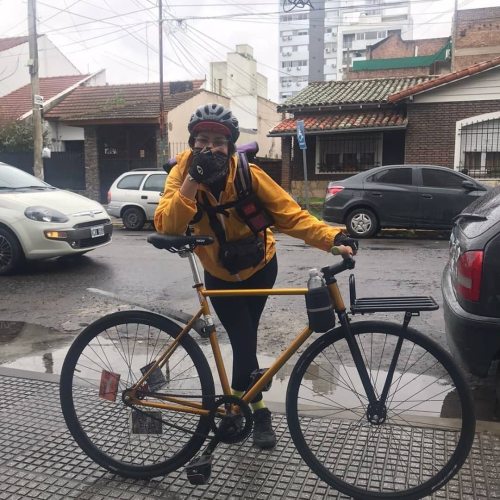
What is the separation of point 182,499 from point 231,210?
1.37m

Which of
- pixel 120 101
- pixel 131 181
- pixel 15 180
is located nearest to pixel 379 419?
pixel 15 180

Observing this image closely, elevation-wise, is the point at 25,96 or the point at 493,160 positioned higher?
the point at 25,96

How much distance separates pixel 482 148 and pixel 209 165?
16084mm

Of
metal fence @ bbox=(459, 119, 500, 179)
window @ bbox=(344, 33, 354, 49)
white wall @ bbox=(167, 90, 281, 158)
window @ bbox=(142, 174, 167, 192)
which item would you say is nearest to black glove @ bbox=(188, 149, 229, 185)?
window @ bbox=(142, 174, 167, 192)

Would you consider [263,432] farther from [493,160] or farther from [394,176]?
[493,160]

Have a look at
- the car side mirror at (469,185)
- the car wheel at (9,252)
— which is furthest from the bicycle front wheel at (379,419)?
the car side mirror at (469,185)

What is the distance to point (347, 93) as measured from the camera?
1914cm

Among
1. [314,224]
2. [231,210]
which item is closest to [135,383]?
[231,210]

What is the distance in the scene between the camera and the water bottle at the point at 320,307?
2480 millimetres

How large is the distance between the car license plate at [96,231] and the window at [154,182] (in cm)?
542

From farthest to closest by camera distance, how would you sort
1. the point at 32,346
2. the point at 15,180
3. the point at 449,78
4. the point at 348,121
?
the point at 348,121 → the point at 449,78 → the point at 15,180 → the point at 32,346

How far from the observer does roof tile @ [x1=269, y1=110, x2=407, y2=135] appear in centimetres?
1708

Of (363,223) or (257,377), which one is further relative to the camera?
(363,223)

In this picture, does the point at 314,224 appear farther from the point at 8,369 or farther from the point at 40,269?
the point at 40,269
